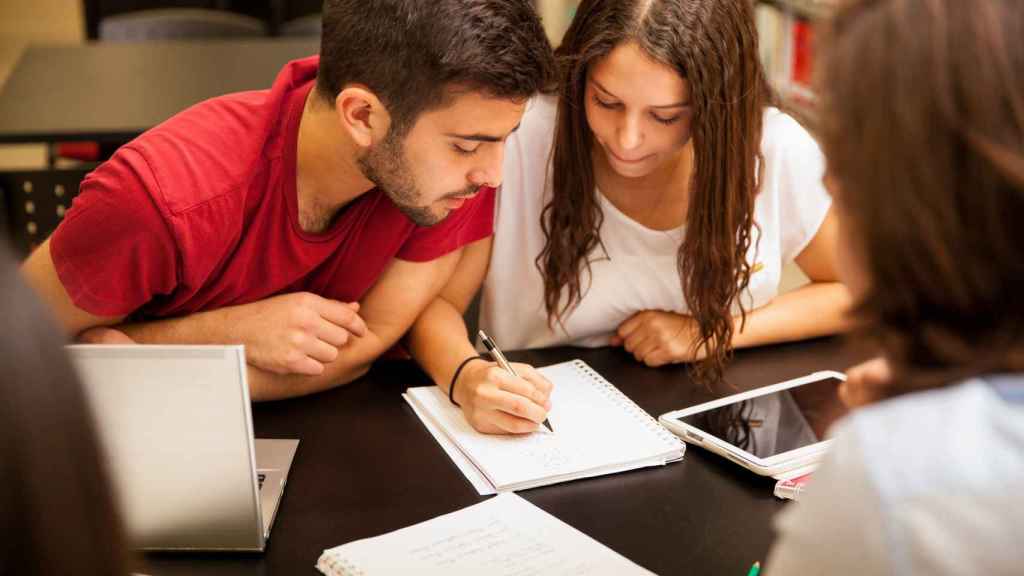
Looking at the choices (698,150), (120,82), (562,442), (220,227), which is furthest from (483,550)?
(120,82)

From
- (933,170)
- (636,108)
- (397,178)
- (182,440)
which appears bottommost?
(182,440)

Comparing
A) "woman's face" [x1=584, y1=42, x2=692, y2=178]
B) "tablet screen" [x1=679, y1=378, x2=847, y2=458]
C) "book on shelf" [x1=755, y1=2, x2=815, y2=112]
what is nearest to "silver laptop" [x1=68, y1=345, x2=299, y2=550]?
"tablet screen" [x1=679, y1=378, x2=847, y2=458]

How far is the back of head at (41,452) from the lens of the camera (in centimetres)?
53

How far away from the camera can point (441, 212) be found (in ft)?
4.86

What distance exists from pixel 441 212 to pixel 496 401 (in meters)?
0.29

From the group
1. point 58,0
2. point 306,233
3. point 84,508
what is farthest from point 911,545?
point 58,0

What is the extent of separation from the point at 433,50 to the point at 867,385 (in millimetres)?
763

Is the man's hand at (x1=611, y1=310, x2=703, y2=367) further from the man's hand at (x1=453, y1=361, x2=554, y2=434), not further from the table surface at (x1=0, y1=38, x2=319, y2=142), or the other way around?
the table surface at (x1=0, y1=38, x2=319, y2=142)

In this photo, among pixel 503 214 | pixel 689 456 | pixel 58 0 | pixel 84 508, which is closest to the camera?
pixel 84 508

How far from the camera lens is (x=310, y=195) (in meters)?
1.51

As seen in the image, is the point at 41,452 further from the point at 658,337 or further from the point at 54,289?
the point at 658,337

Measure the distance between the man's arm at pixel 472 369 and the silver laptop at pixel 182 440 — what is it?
0.32 meters

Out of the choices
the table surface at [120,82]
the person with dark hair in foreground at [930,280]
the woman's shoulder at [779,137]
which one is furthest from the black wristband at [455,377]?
the table surface at [120,82]

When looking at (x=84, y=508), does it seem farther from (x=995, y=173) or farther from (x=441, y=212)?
(x=441, y=212)
